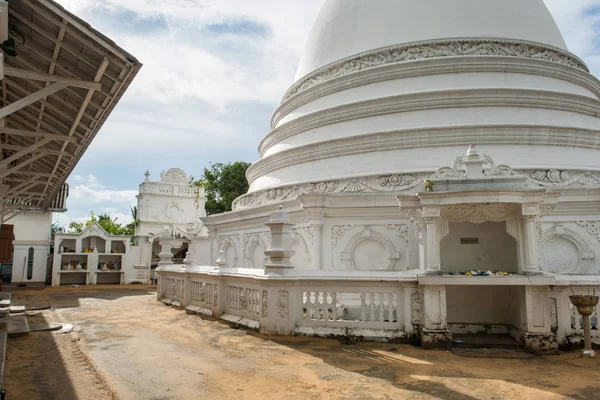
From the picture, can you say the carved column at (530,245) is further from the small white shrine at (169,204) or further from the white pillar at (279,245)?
the small white shrine at (169,204)

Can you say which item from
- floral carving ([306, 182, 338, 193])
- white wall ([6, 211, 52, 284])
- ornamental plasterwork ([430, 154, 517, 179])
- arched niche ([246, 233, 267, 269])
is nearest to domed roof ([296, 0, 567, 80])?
floral carving ([306, 182, 338, 193])

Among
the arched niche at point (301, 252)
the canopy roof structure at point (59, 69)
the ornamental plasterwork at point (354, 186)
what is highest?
the canopy roof structure at point (59, 69)

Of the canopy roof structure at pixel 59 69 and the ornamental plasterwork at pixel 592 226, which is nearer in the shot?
the canopy roof structure at pixel 59 69

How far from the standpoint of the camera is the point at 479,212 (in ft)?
Result: 29.4

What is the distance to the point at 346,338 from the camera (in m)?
8.62

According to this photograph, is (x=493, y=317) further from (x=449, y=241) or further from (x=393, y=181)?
(x=393, y=181)

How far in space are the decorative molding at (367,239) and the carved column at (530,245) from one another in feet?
13.9

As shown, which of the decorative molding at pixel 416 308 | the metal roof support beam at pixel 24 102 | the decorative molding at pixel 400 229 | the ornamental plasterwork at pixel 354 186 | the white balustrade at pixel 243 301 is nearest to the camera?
the metal roof support beam at pixel 24 102

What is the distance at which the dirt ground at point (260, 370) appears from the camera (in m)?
5.61

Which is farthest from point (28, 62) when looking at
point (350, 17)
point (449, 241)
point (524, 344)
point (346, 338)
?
point (350, 17)

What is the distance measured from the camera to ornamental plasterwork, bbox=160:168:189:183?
38.3 m

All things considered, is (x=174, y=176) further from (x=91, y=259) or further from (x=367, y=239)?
(x=367, y=239)

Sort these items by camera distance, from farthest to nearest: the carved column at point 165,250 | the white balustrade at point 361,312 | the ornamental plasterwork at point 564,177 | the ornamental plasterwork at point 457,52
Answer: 1. the carved column at point 165,250
2. the ornamental plasterwork at point 457,52
3. the ornamental plasterwork at point 564,177
4. the white balustrade at point 361,312

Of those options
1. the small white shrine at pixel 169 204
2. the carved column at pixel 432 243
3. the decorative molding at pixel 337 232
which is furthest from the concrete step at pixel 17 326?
the small white shrine at pixel 169 204
